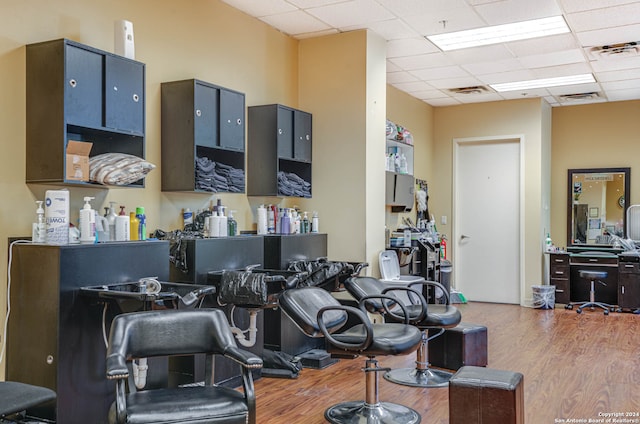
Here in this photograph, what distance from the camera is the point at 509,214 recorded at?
799 cm

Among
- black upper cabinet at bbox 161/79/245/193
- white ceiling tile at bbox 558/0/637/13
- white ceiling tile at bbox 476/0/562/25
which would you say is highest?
white ceiling tile at bbox 476/0/562/25

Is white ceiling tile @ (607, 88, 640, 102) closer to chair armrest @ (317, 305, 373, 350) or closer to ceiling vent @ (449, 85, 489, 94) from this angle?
ceiling vent @ (449, 85, 489, 94)

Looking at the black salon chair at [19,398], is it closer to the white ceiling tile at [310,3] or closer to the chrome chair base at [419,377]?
the chrome chair base at [419,377]

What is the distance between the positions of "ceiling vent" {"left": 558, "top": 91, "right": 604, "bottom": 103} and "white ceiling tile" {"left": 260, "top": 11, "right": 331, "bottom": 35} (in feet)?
13.9

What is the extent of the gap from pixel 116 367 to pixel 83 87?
5.21 ft

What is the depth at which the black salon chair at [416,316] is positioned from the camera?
152 inches

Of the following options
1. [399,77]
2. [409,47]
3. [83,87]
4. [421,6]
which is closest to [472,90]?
[399,77]

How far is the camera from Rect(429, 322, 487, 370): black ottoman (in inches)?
172

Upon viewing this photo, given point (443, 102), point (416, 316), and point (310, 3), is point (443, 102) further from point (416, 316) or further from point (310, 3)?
point (416, 316)

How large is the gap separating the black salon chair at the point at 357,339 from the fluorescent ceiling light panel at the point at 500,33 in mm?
2978

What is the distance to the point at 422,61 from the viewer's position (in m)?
6.04

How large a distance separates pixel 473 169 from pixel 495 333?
3028 mm

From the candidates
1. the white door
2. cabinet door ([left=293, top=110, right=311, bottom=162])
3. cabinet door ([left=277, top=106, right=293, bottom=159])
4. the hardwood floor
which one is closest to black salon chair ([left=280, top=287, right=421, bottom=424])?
the hardwood floor

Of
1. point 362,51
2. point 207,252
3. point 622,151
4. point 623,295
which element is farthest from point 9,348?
point 622,151
